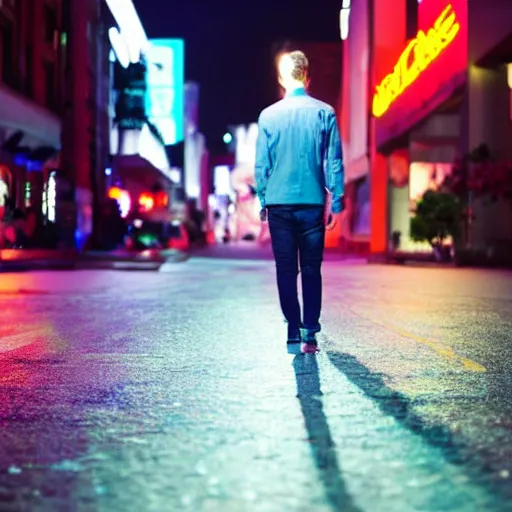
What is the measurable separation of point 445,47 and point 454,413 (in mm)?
19884

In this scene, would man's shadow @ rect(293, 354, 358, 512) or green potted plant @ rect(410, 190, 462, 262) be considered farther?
green potted plant @ rect(410, 190, 462, 262)

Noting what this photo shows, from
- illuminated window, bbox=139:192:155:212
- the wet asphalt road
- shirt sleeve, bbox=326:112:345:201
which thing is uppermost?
illuminated window, bbox=139:192:155:212

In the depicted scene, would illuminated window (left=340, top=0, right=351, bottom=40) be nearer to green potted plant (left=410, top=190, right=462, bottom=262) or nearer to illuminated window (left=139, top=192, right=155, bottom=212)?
illuminated window (left=139, top=192, right=155, bottom=212)

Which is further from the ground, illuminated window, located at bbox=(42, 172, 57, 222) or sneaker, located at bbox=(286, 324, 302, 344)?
illuminated window, located at bbox=(42, 172, 57, 222)

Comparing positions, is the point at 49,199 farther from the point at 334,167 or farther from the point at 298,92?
the point at 334,167

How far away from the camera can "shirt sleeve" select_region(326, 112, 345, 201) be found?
16.5ft

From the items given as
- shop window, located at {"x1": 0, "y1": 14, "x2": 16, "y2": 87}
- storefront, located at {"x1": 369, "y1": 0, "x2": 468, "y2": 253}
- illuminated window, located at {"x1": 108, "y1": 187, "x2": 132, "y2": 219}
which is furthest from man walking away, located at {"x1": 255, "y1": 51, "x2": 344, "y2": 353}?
illuminated window, located at {"x1": 108, "y1": 187, "x2": 132, "y2": 219}

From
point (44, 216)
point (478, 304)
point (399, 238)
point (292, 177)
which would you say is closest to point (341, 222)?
point (399, 238)

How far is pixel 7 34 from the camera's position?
85.4ft

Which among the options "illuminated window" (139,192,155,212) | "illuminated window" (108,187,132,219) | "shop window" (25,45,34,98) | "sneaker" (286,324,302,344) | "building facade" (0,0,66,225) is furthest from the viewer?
"illuminated window" (139,192,155,212)

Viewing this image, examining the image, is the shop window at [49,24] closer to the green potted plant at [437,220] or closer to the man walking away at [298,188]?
the green potted plant at [437,220]

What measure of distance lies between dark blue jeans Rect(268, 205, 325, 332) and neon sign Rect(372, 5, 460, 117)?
16.9 metres

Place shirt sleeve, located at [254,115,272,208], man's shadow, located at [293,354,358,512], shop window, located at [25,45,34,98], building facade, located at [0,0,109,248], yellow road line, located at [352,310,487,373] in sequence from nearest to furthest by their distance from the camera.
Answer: man's shadow, located at [293,354,358,512] < yellow road line, located at [352,310,487,373] < shirt sleeve, located at [254,115,272,208] < building facade, located at [0,0,109,248] < shop window, located at [25,45,34,98]

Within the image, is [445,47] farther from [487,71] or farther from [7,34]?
[7,34]
